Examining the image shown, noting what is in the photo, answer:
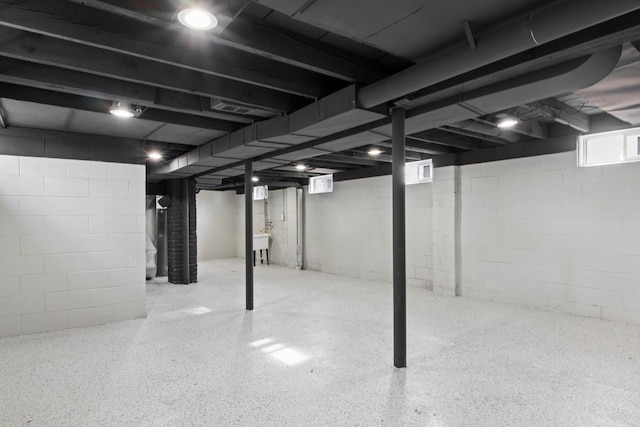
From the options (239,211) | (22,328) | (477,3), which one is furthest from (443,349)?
(239,211)

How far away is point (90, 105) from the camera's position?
3.21m

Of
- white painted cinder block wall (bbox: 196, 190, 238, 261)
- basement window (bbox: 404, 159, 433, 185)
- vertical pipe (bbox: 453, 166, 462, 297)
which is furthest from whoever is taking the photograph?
white painted cinder block wall (bbox: 196, 190, 238, 261)

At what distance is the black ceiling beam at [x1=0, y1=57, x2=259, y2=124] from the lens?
236cm

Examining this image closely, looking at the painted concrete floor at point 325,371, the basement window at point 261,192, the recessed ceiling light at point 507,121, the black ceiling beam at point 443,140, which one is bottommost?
the painted concrete floor at point 325,371

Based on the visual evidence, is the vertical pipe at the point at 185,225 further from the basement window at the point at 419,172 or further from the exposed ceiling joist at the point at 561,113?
the exposed ceiling joist at the point at 561,113

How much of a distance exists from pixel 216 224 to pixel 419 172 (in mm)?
6650

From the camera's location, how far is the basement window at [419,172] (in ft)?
19.3

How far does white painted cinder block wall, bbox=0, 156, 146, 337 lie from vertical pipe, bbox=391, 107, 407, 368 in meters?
3.18

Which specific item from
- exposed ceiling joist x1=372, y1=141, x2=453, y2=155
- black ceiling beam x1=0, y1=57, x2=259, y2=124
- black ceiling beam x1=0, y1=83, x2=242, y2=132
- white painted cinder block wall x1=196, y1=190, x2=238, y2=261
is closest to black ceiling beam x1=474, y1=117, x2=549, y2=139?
exposed ceiling joist x1=372, y1=141, x2=453, y2=155

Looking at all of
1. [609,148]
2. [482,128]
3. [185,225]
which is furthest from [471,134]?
[185,225]

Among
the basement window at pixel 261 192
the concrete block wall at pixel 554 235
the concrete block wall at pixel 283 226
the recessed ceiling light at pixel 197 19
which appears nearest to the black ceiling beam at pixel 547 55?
the recessed ceiling light at pixel 197 19

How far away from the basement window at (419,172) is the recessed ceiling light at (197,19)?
182 inches

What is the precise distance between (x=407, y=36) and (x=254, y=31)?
0.84 m

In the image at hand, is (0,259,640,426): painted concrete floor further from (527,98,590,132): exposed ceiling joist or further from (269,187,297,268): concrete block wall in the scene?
(269,187,297,268): concrete block wall
